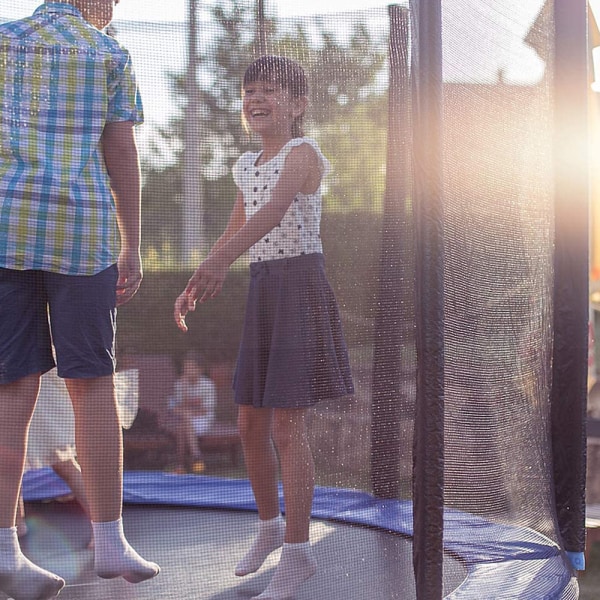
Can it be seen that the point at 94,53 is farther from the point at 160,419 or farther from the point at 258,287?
the point at 160,419

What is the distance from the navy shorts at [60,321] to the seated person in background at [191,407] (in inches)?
5.1

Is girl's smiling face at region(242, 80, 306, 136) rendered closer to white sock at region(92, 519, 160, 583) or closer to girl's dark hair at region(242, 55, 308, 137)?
girl's dark hair at region(242, 55, 308, 137)

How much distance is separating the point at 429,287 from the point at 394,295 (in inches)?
4.8

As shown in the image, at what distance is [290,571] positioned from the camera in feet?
5.36

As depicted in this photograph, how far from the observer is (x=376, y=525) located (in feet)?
5.59

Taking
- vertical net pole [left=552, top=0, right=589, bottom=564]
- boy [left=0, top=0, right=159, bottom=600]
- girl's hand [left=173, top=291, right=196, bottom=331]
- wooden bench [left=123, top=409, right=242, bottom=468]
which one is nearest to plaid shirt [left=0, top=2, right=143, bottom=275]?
boy [left=0, top=0, right=159, bottom=600]

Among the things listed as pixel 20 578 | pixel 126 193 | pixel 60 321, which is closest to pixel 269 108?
pixel 126 193

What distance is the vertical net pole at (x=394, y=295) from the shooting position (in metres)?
1.69

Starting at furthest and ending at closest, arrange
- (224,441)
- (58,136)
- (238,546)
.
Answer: (238,546) → (224,441) → (58,136)

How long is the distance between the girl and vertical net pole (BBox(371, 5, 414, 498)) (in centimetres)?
10

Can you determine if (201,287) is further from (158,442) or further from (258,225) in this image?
(158,442)

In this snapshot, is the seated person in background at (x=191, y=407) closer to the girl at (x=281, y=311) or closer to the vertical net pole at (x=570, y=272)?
the girl at (x=281, y=311)

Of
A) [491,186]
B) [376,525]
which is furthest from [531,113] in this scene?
[376,525]

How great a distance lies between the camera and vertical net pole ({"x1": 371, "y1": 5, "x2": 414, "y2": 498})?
169 centimetres
